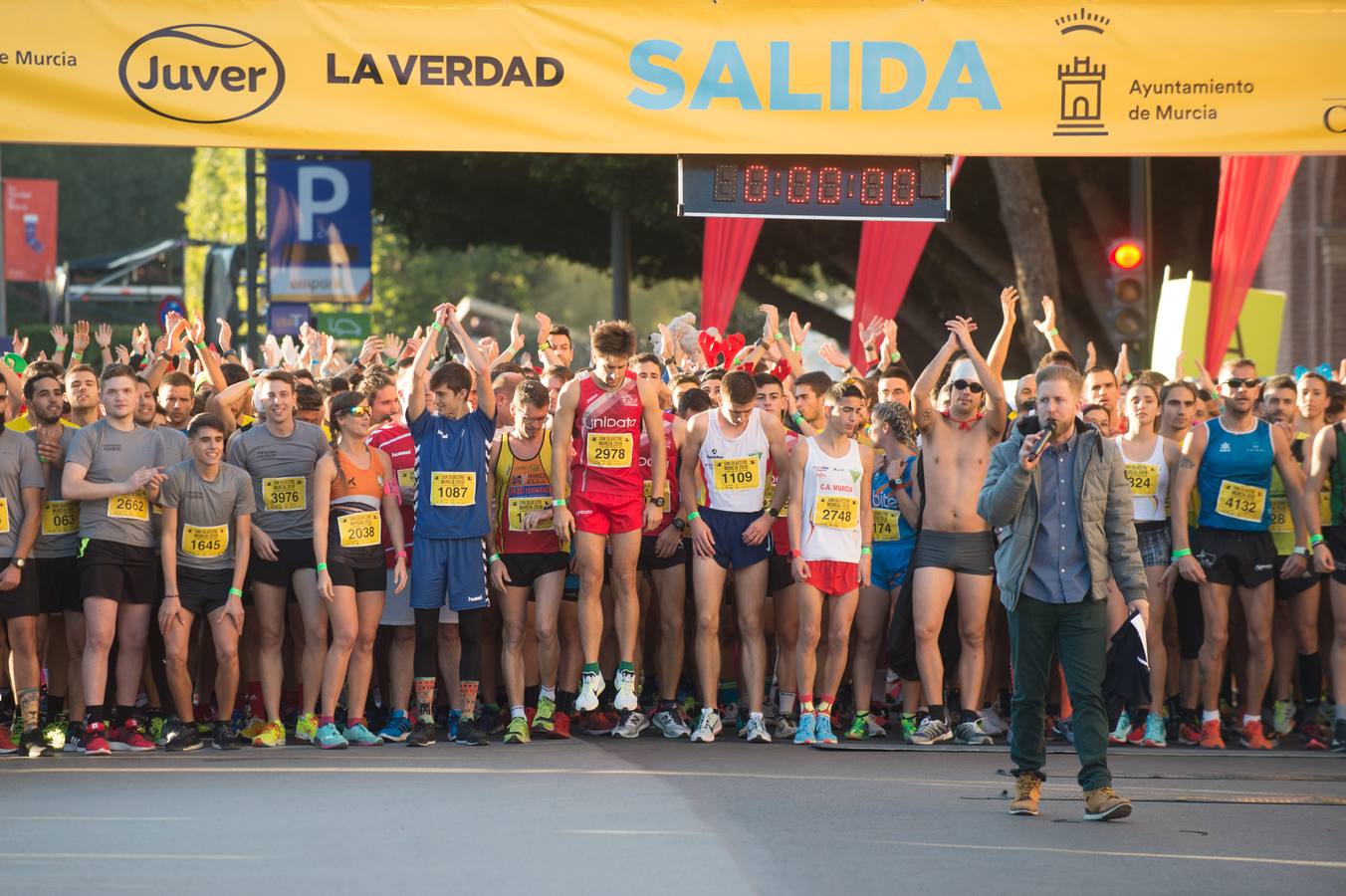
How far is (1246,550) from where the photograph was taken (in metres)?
11.5

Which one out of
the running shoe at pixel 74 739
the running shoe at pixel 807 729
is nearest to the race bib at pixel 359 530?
the running shoe at pixel 74 739

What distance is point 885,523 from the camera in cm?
1166

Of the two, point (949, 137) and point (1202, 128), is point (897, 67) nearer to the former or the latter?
point (949, 137)

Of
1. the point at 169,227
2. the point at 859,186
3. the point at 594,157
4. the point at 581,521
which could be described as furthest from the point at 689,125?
the point at 169,227

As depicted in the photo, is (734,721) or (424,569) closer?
(424,569)

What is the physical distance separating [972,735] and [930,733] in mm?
237

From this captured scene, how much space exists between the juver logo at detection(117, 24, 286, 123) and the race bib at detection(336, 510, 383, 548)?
7.75 feet

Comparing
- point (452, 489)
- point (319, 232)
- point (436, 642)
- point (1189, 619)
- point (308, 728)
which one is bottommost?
point (308, 728)

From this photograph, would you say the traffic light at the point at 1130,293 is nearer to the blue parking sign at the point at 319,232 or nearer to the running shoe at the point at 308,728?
the running shoe at the point at 308,728

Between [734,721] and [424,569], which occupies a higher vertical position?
[424,569]

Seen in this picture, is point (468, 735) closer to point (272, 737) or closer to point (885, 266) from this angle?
point (272, 737)

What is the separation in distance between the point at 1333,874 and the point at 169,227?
2777 inches

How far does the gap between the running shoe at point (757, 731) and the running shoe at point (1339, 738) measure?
327 cm

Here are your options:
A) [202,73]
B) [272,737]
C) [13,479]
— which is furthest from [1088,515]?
[13,479]
